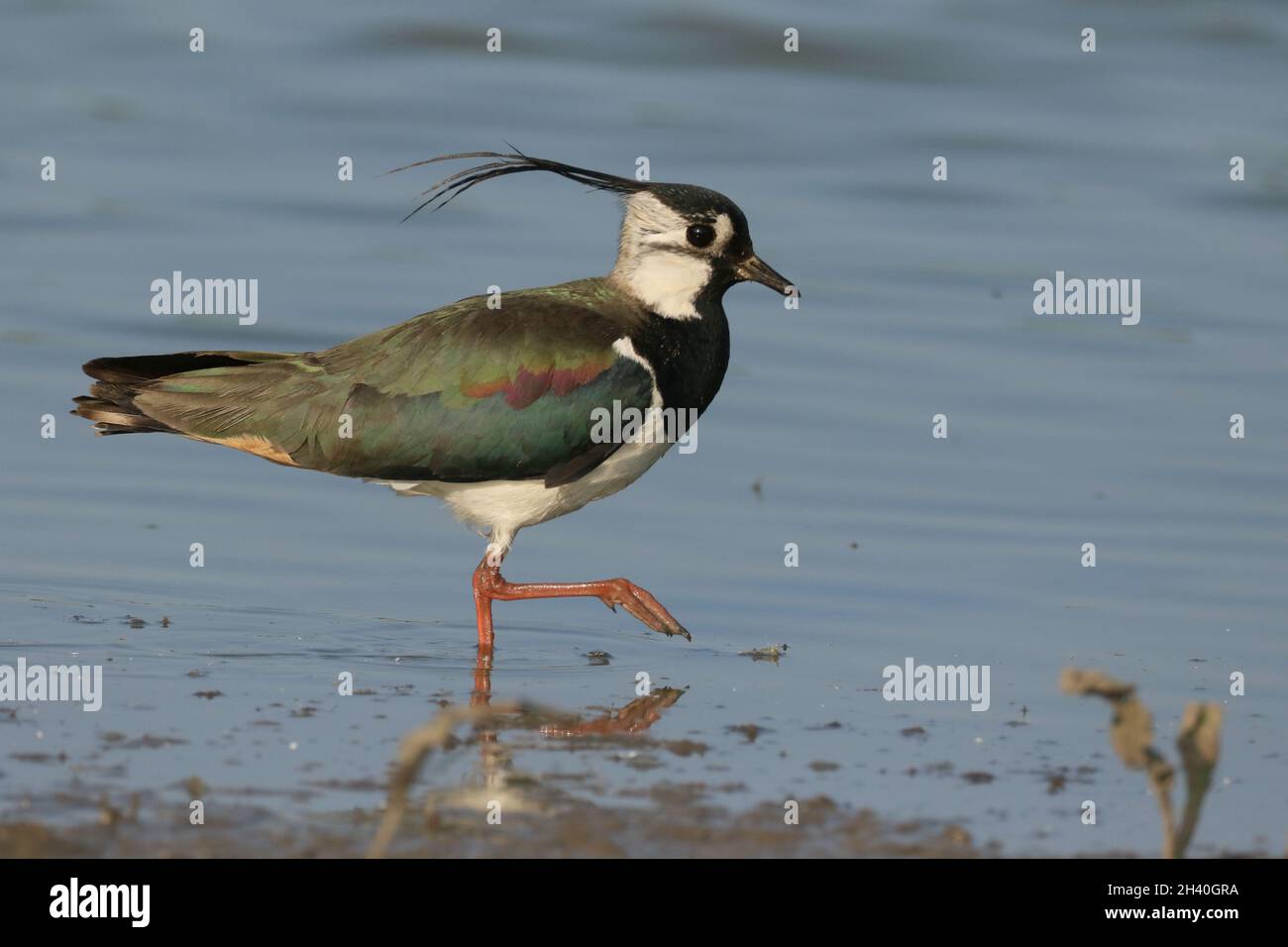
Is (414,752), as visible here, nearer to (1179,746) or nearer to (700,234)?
(1179,746)

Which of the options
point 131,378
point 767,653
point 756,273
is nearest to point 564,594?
point 767,653

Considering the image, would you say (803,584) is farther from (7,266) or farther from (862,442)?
(7,266)

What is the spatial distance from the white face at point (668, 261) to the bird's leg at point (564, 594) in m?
1.22

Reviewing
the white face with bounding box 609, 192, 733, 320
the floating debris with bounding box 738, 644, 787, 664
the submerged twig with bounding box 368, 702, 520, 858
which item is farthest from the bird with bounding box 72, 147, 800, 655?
the submerged twig with bounding box 368, 702, 520, 858

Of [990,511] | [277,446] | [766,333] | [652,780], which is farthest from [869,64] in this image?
[652,780]

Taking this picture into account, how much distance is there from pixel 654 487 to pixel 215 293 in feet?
13.9

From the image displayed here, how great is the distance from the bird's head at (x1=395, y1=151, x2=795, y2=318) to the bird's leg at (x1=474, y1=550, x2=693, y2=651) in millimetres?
1222

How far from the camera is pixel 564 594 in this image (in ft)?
29.5

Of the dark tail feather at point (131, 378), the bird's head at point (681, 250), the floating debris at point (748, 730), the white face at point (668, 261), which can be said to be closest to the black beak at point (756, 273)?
the bird's head at point (681, 250)

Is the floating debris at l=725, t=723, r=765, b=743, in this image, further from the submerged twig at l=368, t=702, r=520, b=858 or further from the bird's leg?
the submerged twig at l=368, t=702, r=520, b=858

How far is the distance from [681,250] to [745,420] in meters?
3.04

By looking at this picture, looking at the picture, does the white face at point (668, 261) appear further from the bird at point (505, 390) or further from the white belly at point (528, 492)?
the white belly at point (528, 492)

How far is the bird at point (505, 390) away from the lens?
8773 millimetres

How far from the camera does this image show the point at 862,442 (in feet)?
38.4
